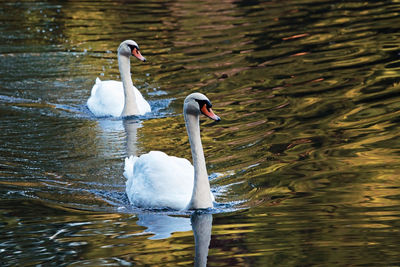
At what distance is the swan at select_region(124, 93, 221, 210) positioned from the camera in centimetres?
863

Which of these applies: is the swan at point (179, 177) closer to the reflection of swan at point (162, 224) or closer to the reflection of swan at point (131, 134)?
the reflection of swan at point (162, 224)

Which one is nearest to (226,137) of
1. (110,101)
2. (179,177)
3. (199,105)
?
(179,177)

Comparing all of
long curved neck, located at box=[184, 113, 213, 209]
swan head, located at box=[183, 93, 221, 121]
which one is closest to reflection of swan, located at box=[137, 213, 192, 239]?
long curved neck, located at box=[184, 113, 213, 209]

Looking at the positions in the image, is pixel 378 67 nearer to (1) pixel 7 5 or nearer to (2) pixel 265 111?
(2) pixel 265 111

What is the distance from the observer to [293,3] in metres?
24.4

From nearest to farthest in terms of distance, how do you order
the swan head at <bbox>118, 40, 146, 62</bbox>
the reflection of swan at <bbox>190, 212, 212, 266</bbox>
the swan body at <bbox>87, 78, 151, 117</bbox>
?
1. the reflection of swan at <bbox>190, 212, 212, 266</bbox>
2. the swan body at <bbox>87, 78, 151, 117</bbox>
3. the swan head at <bbox>118, 40, 146, 62</bbox>

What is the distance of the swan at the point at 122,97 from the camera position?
14.5 metres

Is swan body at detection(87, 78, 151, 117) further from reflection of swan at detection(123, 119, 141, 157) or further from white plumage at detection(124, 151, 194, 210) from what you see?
white plumage at detection(124, 151, 194, 210)

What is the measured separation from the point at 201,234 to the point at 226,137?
4.23 m

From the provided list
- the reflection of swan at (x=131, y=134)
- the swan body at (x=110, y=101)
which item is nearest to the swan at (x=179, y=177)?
the reflection of swan at (x=131, y=134)

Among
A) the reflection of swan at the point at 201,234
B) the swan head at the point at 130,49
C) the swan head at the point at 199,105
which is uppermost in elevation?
the swan head at the point at 130,49

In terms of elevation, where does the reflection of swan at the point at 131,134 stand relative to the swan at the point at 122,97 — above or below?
below

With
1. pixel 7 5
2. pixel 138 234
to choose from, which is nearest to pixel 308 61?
pixel 138 234

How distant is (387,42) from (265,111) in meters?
5.39
